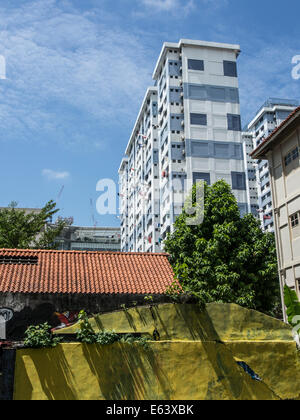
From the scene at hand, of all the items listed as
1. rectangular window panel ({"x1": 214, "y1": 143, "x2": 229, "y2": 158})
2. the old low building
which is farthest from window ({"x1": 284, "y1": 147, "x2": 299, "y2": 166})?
rectangular window panel ({"x1": 214, "y1": 143, "x2": 229, "y2": 158})

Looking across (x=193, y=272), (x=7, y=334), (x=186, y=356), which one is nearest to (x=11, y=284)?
(x=7, y=334)

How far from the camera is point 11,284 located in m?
17.2

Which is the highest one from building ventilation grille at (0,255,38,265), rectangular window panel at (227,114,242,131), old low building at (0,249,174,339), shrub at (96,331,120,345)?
rectangular window panel at (227,114,242,131)

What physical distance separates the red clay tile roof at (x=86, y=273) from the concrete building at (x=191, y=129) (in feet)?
137

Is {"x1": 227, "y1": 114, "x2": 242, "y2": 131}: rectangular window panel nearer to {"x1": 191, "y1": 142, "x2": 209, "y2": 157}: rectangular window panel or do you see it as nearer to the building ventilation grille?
{"x1": 191, "y1": 142, "x2": 209, "y2": 157}: rectangular window panel

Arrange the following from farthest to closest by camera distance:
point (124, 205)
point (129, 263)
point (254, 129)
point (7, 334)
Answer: point (254, 129) → point (124, 205) → point (129, 263) → point (7, 334)

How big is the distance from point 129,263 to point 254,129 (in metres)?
94.3

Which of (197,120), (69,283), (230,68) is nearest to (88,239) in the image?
(197,120)

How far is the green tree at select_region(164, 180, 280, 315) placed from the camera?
25906mm

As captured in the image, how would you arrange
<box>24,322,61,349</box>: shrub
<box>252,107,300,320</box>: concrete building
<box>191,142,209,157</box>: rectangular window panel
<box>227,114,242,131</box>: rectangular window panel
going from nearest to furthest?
<box>24,322,61,349</box>: shrub, <box>252,107,300,320</box>: concrete building, <box>191,142,209,157</box>: rectangular window panel, <box>227,114,242,131</box>: rectangular window panel

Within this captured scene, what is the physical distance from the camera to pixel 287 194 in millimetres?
24109

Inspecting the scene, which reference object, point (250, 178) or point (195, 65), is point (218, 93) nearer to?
point (195, 65)

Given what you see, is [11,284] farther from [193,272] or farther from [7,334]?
[193,272]
